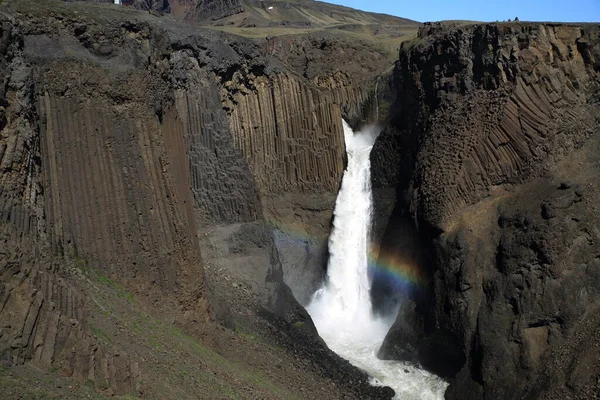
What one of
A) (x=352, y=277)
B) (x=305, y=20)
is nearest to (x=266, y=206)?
(x=352, y=277)

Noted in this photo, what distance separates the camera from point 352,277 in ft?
114

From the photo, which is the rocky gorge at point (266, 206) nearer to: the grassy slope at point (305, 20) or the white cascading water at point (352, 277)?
the white cascading water at point (352, 277)

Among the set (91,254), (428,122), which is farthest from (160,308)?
(428,122)

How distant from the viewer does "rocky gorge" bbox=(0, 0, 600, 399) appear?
54.2ft

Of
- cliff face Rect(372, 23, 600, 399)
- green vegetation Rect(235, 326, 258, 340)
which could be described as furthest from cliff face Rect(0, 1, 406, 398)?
cliff face Rect(372, 23, 600, 399)

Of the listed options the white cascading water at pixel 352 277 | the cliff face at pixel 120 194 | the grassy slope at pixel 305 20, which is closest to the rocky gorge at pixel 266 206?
the cliff face at pixel 120 194

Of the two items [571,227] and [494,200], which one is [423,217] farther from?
[571,227]

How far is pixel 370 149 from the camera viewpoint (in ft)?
120

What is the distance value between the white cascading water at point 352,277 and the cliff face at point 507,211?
2682mm

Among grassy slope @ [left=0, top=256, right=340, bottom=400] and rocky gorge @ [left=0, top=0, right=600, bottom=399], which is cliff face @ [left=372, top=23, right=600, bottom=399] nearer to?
rocky gorge @ [left=0, top=0, right=600, bottom=399]

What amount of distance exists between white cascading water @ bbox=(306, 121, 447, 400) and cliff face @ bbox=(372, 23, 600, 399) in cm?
268

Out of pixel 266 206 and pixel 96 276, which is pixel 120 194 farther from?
pixel 266 206

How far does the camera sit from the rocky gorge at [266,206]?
651 inches

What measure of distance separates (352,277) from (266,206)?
201 inches
